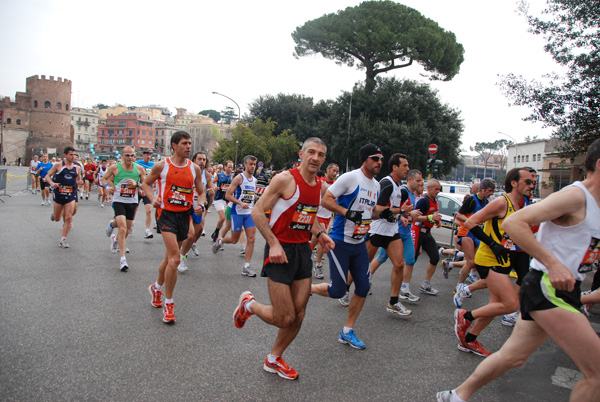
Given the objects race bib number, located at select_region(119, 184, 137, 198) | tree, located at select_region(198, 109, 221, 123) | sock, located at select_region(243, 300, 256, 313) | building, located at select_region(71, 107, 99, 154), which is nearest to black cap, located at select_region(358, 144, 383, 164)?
sock, located at select_region(243, 300, 256, 313)

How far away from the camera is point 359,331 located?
4801mm

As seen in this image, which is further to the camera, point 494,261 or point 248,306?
point 494,261

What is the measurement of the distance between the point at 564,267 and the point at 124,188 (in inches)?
268

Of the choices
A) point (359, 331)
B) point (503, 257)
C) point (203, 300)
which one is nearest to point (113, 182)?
point (203, 300)

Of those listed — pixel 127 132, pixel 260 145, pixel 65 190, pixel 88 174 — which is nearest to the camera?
pixel 65 190

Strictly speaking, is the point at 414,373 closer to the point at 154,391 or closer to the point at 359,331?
the point at 359,331

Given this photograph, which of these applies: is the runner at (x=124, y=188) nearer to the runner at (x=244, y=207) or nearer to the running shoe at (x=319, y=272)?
the runner at (x=244, y=207)

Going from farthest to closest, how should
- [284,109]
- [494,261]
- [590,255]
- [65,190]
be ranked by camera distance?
1. [284,109]
2. [65,190]
3. [494,261]
4. [590,255]

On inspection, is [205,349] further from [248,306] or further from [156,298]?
[156,298]

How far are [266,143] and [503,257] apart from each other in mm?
36959

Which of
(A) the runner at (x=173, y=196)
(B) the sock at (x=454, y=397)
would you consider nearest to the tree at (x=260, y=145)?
(A) the runner at (x=173, y=196)

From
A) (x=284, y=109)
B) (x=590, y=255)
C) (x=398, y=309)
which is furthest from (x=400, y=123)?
(x=590, y=255)

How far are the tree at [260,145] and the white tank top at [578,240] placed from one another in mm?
35732

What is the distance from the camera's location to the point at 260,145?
1547 inches
